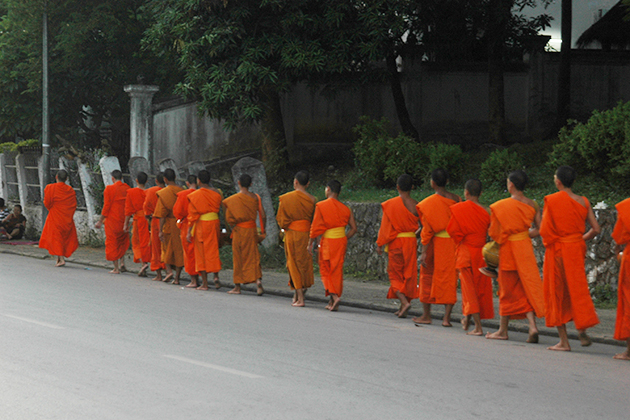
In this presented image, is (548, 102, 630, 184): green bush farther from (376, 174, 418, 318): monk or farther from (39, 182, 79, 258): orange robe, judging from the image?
(39, 182, 79, 258): orange robe

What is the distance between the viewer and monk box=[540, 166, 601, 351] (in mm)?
8203

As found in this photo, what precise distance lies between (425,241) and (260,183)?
22.2 ft

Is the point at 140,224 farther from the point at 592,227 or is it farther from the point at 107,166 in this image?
the point at 592,227

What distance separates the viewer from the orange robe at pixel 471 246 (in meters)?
9.29

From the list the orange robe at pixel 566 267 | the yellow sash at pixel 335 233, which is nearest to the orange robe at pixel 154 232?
the yellow sash at pixel 335 233

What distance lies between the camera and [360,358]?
754cm

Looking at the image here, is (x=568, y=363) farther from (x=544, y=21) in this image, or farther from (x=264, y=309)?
(x=544, y=21)

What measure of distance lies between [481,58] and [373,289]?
32.8 ft

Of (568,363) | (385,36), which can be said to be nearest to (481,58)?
(385,36)

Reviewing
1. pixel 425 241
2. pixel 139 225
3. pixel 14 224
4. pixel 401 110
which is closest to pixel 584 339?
pixel 425 241

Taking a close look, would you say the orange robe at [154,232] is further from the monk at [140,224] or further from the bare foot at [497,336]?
the bare foot at [497,336]

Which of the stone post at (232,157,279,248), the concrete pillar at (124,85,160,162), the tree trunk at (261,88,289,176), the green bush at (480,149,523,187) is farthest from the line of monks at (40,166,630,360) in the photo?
the concrete pillar at (124,85,160,162)

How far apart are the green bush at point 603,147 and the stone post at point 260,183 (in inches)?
220

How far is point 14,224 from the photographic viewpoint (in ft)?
74.2
